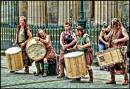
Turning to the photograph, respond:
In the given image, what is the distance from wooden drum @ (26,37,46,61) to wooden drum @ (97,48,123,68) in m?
2.47

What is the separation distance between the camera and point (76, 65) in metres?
15.3

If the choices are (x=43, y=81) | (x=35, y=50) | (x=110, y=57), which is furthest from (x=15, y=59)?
(x=110, y=57)

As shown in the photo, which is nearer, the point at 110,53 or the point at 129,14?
the point at 110,53

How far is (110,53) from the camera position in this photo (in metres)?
14.8

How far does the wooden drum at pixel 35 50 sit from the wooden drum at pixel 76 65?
5.37 ft

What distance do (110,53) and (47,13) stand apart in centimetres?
1530

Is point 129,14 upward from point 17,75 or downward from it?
upward

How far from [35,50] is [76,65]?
214cm

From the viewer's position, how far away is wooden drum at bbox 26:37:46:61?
17.0 meters

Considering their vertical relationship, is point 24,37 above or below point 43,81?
above

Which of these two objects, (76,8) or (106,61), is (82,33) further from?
(76,8)

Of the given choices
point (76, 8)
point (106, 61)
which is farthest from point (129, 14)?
point (106, 61)

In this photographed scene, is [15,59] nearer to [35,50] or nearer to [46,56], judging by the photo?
[35,50]

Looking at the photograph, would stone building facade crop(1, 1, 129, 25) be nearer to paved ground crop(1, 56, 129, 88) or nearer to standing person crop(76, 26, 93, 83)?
paved ground crop(1, 56, 129, 88)
